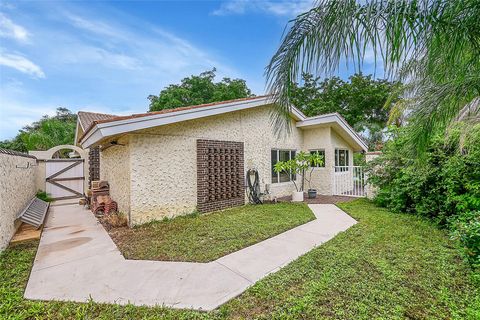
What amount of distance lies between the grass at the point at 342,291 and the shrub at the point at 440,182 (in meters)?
0.73

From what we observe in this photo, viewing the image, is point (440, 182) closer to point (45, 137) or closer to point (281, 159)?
point (281, 159)

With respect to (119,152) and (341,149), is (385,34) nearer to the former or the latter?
(119,152)

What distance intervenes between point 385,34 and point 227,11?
743cm

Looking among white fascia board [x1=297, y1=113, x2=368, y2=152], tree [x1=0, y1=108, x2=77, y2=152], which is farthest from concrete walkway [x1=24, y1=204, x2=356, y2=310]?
tree [x1=0, y1=108, x2=77, y2=152]

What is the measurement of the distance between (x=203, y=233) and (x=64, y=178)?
11.3m

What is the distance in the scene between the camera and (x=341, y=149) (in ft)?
41.0

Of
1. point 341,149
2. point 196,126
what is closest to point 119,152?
point 196,126

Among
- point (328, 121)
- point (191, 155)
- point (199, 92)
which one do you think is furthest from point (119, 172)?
point (199, 92)

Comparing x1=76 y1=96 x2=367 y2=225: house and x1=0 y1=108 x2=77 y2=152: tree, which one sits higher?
x1=0 y1=108 x2=77 y2=152: tree

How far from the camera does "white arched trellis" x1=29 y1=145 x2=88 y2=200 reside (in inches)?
453

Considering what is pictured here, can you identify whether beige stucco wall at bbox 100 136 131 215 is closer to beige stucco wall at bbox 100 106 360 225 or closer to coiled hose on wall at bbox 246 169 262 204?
beige stucco wall at bbox 100 106 360 225

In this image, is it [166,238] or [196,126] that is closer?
[166,238]

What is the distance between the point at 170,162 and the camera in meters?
7.04

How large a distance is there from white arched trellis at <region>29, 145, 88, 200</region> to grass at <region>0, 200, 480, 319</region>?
908 centimetres
